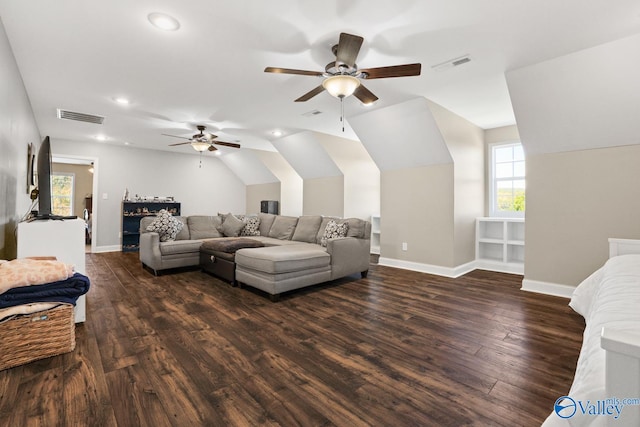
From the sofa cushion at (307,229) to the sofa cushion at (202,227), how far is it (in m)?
1.62

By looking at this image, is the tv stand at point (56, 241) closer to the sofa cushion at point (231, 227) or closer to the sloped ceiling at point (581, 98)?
the sofa cushion at point (231, 227)

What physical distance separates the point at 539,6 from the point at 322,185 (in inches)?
191

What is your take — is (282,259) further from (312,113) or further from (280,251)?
(312,113)

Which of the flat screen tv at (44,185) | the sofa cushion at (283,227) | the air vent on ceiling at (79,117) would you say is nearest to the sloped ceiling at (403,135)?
the sofa cushion at (283,227)

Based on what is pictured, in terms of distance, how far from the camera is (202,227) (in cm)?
530

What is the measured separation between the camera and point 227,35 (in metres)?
2.52

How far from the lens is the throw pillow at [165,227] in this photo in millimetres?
4581

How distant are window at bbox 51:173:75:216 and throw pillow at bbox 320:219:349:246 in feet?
29.1

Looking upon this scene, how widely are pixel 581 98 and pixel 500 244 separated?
2.68 m

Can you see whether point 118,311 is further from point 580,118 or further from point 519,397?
point 580,118

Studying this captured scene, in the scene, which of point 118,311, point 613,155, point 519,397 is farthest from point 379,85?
point 118,311

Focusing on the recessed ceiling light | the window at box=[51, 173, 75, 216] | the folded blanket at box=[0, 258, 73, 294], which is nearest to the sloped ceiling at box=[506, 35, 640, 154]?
the recessed ceiling light

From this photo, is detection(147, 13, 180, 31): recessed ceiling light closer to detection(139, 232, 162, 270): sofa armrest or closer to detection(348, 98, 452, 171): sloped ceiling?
detection(348, 98, 452, 171): sloped ceiling

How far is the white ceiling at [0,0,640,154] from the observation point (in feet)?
7.13
